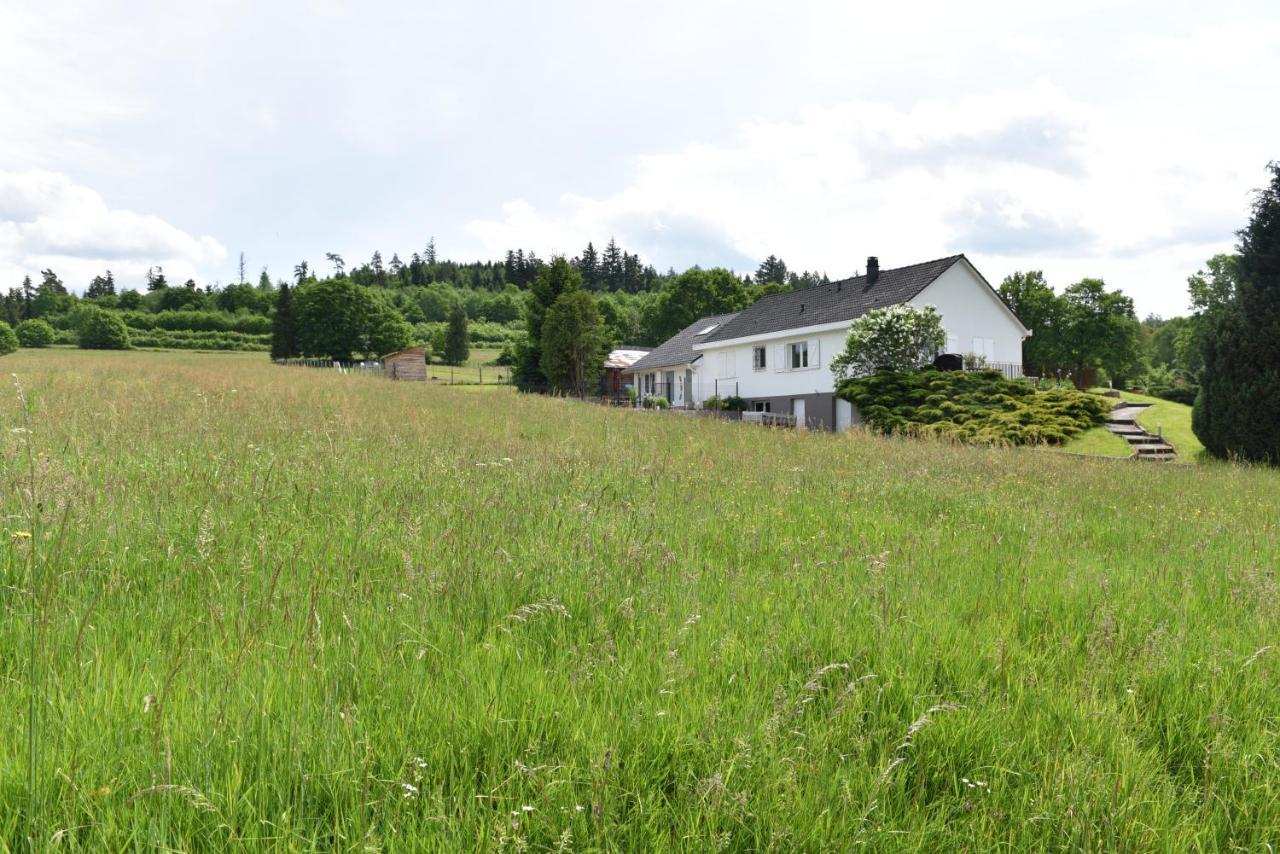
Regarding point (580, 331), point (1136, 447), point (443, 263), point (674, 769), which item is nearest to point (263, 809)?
point (674, 769)

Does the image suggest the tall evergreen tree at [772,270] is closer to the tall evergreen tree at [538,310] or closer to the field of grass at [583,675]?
the tall evergreen tree at [538,310]

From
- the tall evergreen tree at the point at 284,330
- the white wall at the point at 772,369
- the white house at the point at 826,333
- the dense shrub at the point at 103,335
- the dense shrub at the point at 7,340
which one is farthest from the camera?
the dense shrub at the point at 103,335

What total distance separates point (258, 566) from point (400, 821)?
229 cm

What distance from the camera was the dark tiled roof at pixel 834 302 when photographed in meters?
34.6

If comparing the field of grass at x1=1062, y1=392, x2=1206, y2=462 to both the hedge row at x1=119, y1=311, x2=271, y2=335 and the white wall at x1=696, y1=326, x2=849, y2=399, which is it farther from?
the hedge row at x1=119, y1=311, x2=271, y2=335

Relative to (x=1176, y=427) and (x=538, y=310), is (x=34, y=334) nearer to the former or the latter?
(x=538, y=310)

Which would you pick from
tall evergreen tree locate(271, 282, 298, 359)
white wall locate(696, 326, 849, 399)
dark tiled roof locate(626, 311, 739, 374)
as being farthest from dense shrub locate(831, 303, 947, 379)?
tall evergreen tree locate(271, 282, 298, 359)

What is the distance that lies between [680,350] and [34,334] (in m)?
82.9

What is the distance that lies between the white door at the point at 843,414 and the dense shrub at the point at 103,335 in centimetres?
8726

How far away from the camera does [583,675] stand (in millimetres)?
2709

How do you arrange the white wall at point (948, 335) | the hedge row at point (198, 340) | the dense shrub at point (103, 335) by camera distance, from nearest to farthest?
the white wall at point (948, 335)
the dense shrub at point (103, 335)
the hedge row at point (198, 340)

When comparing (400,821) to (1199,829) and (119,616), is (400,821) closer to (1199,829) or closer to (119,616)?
(119,616)

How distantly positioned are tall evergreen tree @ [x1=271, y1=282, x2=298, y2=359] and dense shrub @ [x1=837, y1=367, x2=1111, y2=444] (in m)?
65.2

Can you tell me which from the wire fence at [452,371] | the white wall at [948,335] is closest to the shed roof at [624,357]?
the wire fence at [452,371]
